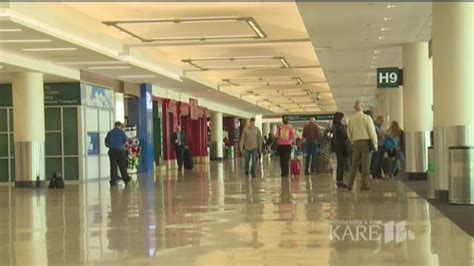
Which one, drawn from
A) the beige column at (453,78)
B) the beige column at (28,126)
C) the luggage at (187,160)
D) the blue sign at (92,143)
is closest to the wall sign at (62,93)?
the blue sign at (92,143)

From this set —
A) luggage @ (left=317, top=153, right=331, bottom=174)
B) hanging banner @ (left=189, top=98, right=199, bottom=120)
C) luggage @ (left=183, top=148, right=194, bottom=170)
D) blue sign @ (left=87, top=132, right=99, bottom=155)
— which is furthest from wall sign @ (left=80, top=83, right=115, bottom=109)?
hanging banner @ (left=189, top=98, right=199, bottom=120)

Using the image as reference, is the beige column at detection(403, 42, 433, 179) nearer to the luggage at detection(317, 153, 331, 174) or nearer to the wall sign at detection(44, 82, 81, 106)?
the luggage at detection(317, 153, 331, 174)

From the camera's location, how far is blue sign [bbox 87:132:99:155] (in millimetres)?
23264

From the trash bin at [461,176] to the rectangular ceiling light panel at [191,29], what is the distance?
6.81 m

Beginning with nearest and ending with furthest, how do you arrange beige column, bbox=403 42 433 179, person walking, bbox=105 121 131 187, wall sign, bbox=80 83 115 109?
beige column, bbox=403 42 433 179 < person walking, bbox=105 121 131 187 < wall sign, bbox=80 83 115 109

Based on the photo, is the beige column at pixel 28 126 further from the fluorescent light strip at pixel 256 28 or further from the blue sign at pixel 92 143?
the fluorescent light strip at pixel 256 28

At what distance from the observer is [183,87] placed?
1248 inches

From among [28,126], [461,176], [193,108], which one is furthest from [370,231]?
[193,108]

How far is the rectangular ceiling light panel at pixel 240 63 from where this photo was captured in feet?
84.1

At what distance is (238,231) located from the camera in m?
8.27

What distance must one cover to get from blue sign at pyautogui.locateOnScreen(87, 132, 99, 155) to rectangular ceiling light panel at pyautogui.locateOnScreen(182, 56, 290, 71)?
4.38m

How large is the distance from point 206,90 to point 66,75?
13.8 m

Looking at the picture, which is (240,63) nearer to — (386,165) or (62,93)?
(62,93)

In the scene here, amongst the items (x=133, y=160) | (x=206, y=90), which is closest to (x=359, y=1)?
(x=133, y=160)
